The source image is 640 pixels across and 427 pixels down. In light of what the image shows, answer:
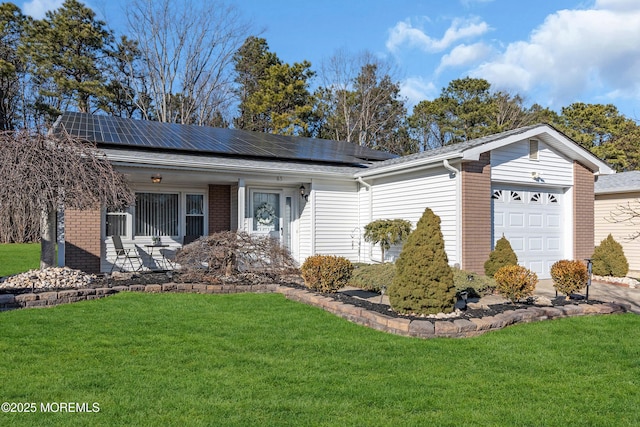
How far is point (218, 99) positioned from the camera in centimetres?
2945

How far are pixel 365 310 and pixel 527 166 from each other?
6.71 m

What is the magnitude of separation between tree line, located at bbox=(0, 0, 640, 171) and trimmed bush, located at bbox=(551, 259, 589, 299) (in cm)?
2035

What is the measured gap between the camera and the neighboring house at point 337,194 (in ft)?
33.0

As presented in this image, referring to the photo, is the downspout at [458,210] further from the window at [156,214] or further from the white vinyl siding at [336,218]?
the window at [156,214]

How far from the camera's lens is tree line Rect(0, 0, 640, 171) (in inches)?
1017

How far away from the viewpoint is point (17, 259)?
1400cm

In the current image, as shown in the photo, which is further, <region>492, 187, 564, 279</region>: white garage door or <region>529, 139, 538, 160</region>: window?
<region>529, 139, 538, 160</region>: window

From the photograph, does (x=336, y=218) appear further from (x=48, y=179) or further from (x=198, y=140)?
(x=48, y=179)

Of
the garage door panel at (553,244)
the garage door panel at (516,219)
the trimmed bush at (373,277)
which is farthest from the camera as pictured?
the garage door panel at (553,244)

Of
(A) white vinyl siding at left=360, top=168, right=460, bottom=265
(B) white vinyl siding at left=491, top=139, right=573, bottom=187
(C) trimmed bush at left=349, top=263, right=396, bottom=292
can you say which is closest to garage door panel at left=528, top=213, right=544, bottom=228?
(B) white vinyl siding at left=491, top=139, right=573, bottom=187

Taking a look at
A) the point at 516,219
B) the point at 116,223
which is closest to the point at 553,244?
the point at 516,219

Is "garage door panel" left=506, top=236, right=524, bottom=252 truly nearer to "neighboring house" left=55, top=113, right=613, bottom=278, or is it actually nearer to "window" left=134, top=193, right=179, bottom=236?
"neighboring house" left=55, top=113, right=613, bottom=278

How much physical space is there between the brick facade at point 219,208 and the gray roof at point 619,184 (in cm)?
1111

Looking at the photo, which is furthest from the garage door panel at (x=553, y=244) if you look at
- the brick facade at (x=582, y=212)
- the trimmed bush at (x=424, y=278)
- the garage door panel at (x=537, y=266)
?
the trimmed bush at (x=424, y=278)
